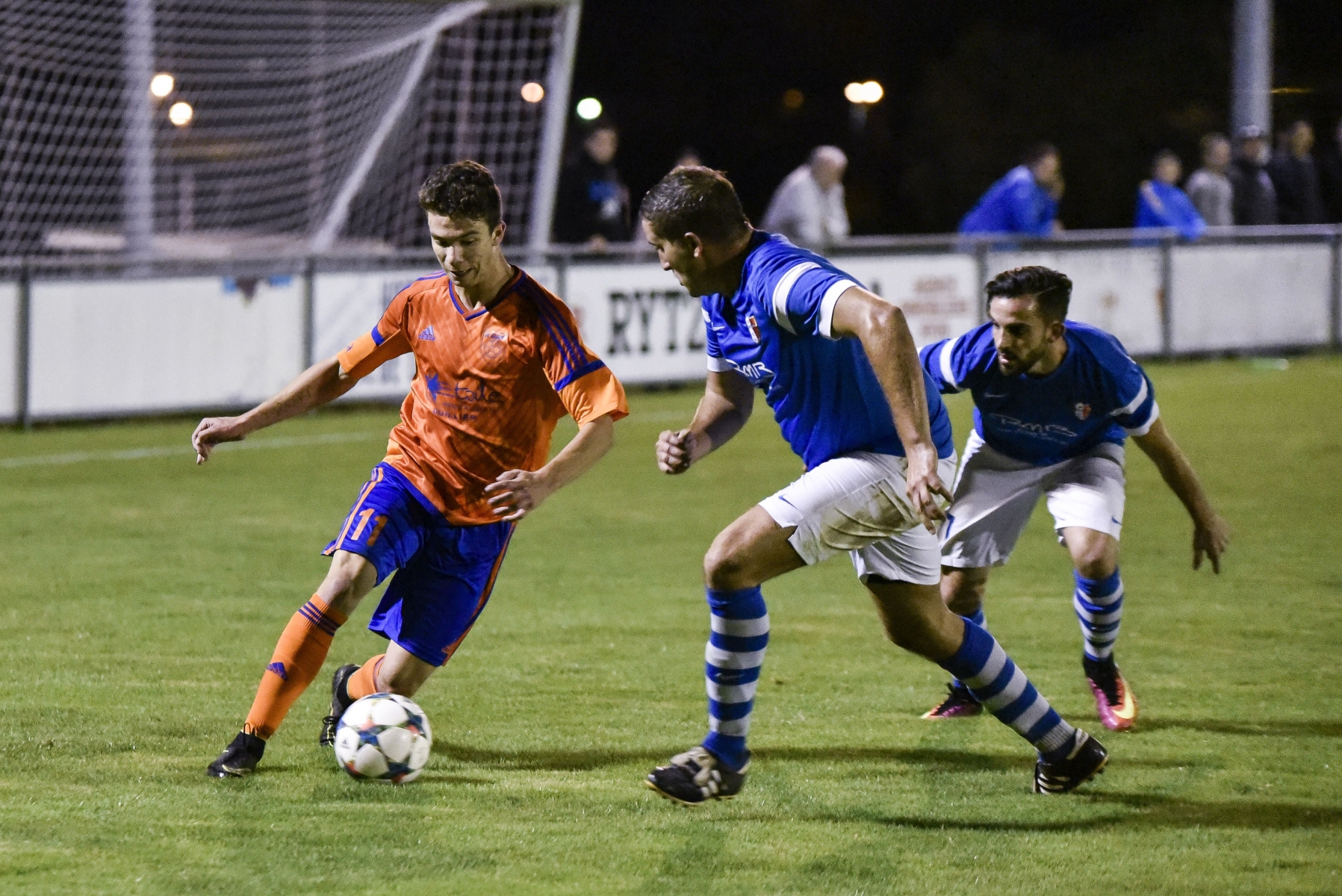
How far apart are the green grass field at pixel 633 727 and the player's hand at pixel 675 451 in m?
0.86

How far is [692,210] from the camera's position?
14.7ft

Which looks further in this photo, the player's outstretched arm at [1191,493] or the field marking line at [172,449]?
the field marking line at [172,449]

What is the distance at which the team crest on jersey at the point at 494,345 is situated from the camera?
5105 millimetres

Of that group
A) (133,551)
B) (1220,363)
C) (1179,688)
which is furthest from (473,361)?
(1220,363)

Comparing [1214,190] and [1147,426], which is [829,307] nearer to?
[1147,426]

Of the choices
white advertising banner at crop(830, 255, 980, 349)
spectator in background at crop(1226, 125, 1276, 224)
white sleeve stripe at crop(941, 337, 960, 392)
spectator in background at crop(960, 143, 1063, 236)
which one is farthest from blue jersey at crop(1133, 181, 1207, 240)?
white sleeve stripe at crop(941, 337, 960, 392)

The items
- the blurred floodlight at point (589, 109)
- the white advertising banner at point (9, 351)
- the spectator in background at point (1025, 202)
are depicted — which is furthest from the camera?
the blurred floodlight at point (589, 109)

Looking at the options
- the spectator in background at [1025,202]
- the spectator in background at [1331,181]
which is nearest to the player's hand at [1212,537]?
the spectator in background at [1025,202]

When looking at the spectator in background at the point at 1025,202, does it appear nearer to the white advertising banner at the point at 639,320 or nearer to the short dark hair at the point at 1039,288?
the white advertising banner at the point at 639,320

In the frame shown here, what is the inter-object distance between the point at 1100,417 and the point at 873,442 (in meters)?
1.38

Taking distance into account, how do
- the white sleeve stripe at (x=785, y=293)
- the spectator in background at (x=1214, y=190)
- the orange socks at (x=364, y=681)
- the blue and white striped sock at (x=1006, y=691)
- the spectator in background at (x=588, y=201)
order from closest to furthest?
the white sleeve stripe at (x=785, y=293) → the blue and white striped sock at (x=1006, y=691) → the orange socks at (x=364, y=681) → the spectator in background at (x=588, y=201) → the spectator in background at (x=1214, y=190)

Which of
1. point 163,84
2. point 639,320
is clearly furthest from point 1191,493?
point 163,84

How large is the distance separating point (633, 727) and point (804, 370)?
1491mm

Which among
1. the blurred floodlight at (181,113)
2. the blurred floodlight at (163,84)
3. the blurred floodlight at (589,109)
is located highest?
the blurred floodlight at (589,109)
